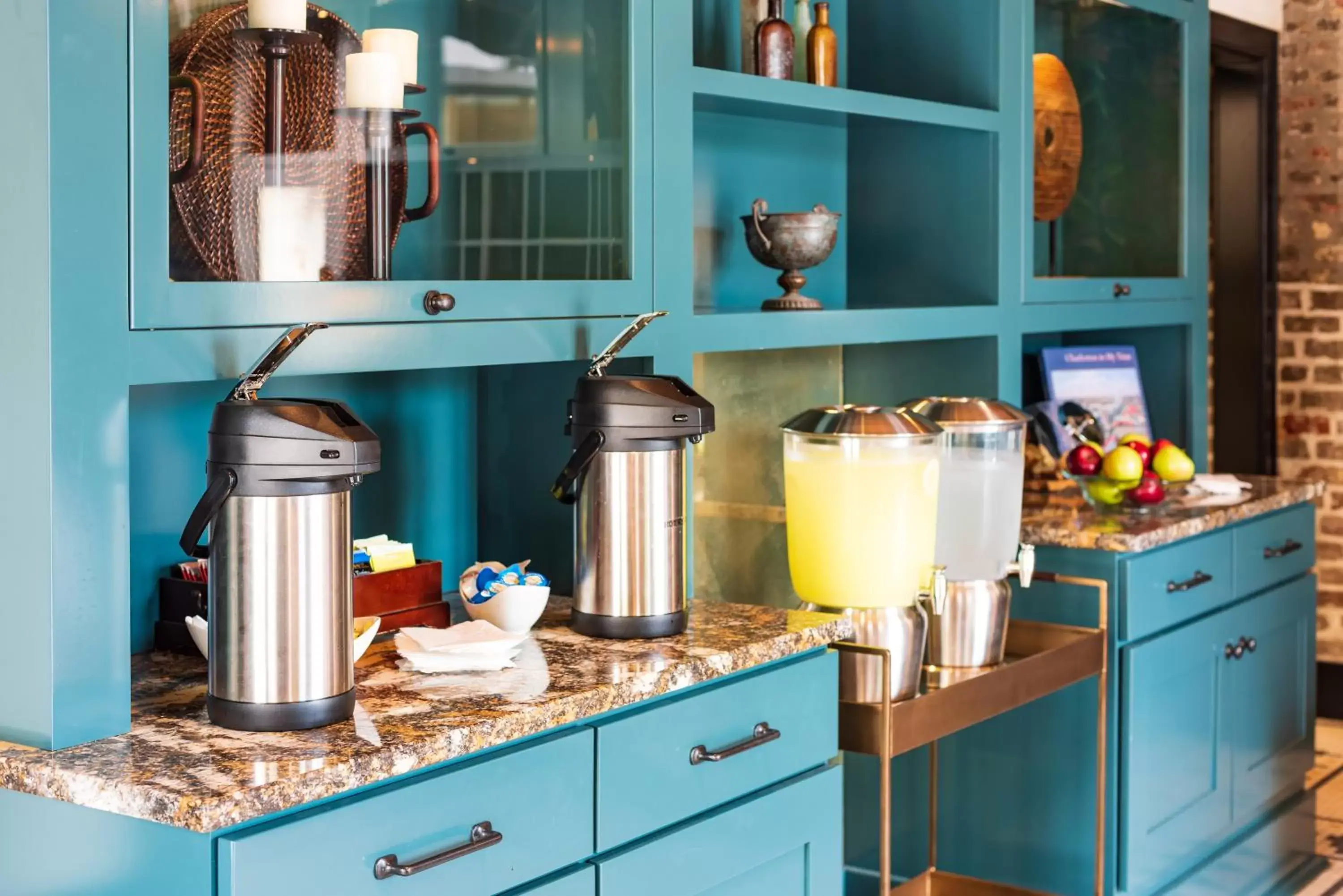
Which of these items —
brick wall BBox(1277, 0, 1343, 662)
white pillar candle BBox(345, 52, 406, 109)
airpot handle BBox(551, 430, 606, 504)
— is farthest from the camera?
brick wall BBox(1277, 0, 1343, 662)

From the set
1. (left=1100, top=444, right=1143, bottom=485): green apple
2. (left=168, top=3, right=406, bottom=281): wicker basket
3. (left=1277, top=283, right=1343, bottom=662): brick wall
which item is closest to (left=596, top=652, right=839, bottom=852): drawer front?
(left=168, top=3, right=406, bottom=281): wicker basket

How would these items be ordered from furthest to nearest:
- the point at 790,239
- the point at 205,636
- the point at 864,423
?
the point at 790,239, the point at 864,423, the point at 205,636

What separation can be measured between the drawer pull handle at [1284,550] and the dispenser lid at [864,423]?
5.11ft

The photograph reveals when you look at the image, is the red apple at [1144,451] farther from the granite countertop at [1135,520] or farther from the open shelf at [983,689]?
the open shelf at [983,689]

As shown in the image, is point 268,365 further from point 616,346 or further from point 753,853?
point 753,853

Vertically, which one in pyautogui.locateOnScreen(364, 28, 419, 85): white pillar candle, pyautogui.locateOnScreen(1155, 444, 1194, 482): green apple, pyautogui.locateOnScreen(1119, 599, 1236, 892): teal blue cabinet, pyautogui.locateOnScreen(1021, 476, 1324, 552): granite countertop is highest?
pyautogui.locateOnScreen(364, 28, 419, 85): white pillar candle

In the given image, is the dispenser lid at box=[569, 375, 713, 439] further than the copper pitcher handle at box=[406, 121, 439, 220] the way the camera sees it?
Yes

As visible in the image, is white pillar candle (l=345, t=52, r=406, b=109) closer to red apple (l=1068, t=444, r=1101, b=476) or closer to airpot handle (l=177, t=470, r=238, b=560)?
airpot handle (l=177, t=470, r=238, b=560)

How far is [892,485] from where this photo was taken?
2645 mm

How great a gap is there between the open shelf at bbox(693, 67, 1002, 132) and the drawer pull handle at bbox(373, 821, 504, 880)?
4.15 ft

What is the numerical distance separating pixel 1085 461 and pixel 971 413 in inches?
29.5

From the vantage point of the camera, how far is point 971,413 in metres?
2.98

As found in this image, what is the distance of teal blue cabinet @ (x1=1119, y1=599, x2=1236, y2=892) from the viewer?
3318 millimetres

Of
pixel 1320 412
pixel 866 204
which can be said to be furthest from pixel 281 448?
pixel 1320 412
